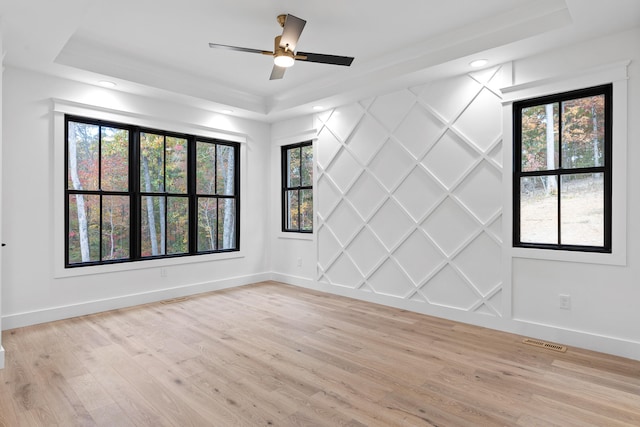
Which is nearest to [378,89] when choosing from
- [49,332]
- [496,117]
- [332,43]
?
[332,43]

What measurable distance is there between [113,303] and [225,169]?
230 cm

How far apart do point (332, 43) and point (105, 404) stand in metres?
3.43

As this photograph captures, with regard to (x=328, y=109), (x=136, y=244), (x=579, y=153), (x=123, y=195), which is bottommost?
(x=136, y=244)

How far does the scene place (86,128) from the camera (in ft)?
13.5

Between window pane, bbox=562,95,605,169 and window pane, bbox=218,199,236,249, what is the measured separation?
163 inches

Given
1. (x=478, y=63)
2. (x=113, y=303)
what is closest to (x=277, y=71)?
(x=478, y=63)

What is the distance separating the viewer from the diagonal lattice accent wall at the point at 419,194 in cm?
361

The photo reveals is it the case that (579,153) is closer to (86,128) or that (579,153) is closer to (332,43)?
(332,43)

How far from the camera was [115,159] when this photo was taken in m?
4.32

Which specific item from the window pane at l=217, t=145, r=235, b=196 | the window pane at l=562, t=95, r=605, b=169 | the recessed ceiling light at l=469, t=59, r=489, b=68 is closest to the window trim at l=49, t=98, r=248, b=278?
the window pane at l=217, t=145, r=235, b=196

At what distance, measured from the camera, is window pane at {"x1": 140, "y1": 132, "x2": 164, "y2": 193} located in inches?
179

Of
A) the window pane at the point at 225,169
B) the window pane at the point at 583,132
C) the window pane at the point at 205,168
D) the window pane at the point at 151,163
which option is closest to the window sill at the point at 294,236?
the window pane at the point at 225,169

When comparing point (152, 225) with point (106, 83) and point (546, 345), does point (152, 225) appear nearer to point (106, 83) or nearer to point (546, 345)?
point (106, 83)

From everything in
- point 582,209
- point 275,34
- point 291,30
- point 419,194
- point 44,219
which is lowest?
point 44,219
